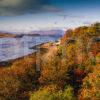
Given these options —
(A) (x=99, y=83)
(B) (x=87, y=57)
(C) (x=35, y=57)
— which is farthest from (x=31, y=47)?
(A) (x=99, y=83)

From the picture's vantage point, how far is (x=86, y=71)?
38188mm

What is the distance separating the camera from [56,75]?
35.8 metres

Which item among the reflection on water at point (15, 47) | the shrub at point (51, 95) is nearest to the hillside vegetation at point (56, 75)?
the shrub at point (51, 95)

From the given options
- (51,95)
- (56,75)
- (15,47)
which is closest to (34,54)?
(15,47)

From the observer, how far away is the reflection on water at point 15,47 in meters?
42.2

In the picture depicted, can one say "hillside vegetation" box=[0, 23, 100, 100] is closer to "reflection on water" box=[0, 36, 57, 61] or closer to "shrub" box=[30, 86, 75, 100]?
"shrub" box=[30, 86, 75, 100]

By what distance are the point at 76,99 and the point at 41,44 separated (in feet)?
51.9

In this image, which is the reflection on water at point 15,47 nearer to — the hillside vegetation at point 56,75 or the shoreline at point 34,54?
the shoreline at point 34,54

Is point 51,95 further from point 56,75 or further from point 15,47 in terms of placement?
point 15,47

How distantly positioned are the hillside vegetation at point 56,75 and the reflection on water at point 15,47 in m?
1.54

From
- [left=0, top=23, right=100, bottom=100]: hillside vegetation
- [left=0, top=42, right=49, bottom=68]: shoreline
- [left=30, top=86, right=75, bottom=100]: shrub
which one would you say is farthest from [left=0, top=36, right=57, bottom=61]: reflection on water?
[left=30, top=86, right=75, bottom=100]: shrub

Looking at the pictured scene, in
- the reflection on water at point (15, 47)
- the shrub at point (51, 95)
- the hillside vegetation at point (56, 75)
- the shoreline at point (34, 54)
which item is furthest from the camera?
the reflection on water at point (15, 47)

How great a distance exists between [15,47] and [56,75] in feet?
30.5

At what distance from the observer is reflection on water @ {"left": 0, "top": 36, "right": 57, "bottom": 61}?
42.2 meters
